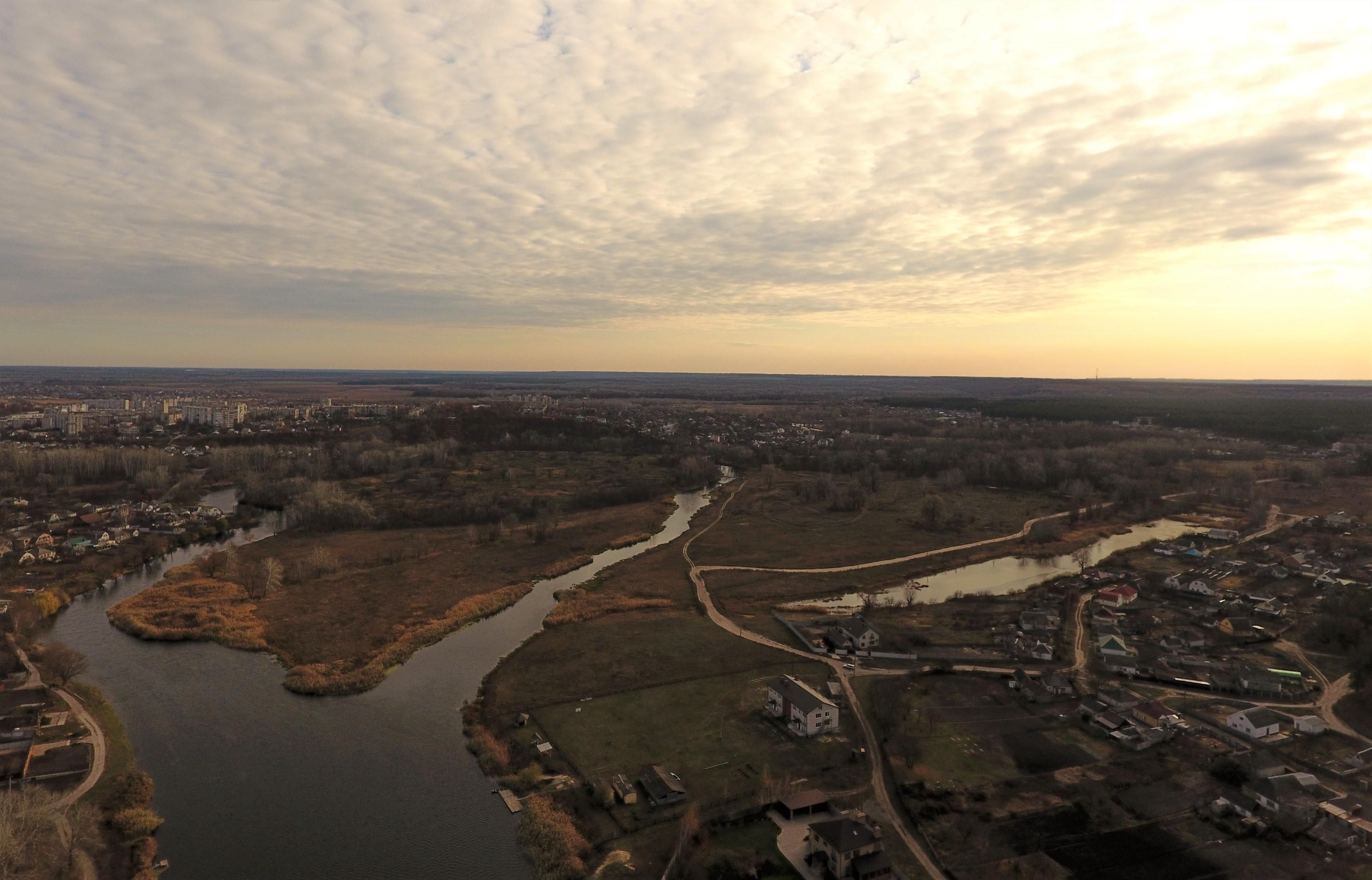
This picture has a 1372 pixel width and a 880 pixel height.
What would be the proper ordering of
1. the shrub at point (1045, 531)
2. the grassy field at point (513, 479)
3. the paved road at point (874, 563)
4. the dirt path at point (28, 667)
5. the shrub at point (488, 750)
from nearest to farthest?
the shrub at point (488, 750)
the dirt path at point (28, 667)
the paved road at point (874, 563)
the shrub at point (1045, 531)
the grassy field at point (513, 479)

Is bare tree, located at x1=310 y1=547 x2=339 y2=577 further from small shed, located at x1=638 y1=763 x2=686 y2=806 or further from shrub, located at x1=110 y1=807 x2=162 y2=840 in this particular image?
small shed, located at x1=638 y1=763 x2=686 y2=806

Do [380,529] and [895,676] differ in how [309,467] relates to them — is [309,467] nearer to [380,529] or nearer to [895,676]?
[380,529]

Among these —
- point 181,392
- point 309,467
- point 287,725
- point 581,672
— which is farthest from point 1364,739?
point 181,392

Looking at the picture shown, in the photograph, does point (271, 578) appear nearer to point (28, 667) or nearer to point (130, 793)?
point (28, 667)

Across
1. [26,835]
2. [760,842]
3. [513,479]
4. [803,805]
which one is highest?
[26,835]

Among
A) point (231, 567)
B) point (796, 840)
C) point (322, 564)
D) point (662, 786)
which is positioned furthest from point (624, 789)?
point (231, 567)

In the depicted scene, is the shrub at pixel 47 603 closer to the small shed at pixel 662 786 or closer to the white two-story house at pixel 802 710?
the small shed at pixel 662 786

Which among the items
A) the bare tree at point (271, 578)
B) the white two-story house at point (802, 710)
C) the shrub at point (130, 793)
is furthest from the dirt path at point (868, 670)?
the bare tree at point (271, 578)
